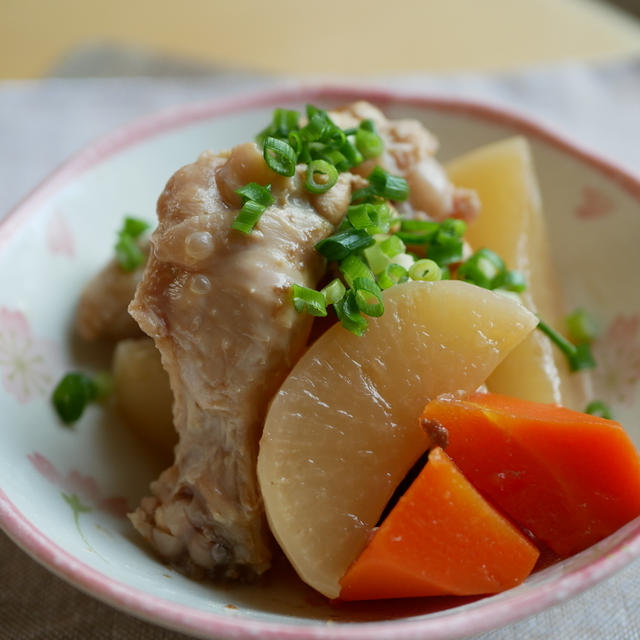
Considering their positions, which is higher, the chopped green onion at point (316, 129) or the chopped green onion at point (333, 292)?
the chopped green onion at point (316, 129)

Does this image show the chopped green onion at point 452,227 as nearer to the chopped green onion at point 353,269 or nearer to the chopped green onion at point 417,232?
the chopped green onion at point 417,232

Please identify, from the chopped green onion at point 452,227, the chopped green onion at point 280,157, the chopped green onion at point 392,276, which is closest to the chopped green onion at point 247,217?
the chopped green onion at point 280,157

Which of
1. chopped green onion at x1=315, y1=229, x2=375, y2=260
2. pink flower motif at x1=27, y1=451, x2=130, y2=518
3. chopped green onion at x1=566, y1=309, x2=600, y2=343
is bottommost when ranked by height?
pink flower motif at x1=27, y1=451, x2=130, y2=518

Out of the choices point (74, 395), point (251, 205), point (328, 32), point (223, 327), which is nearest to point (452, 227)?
point (251, 205)

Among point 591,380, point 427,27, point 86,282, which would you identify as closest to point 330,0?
point 427,27

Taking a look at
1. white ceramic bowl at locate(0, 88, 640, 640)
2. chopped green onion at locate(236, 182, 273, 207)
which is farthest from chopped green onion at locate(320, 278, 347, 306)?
white ceramic bowl at locate(0, 88, 640, 640)

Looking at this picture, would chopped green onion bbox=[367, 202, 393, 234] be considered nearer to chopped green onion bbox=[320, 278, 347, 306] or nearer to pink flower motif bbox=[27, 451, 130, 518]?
chopped green onion bbox=[320, 278, 347, 306]
